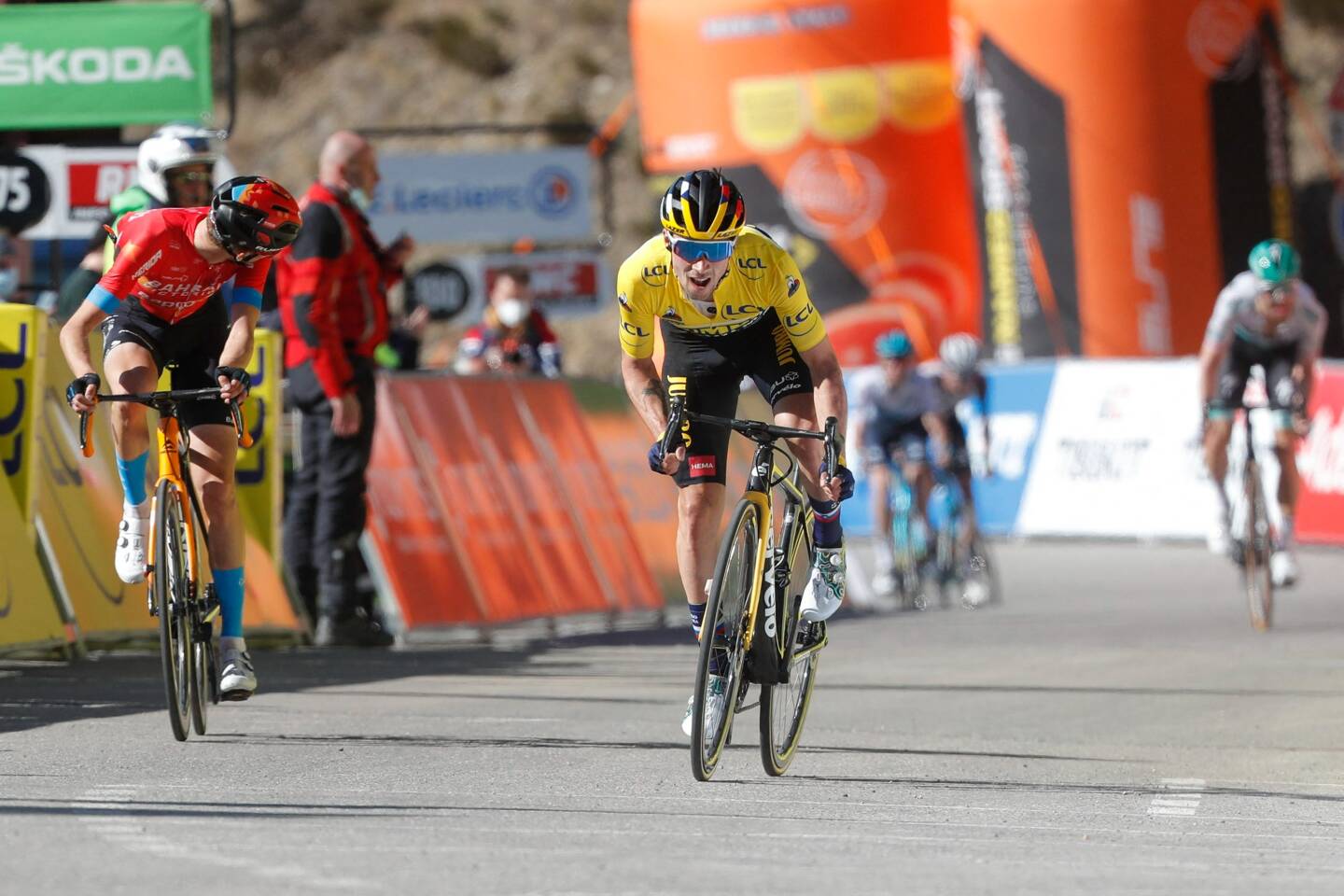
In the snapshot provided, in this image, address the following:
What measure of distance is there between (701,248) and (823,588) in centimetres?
132

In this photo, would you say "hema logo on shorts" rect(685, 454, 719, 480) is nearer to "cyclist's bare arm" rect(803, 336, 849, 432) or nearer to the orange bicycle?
"cyclist's bare arm" rect(803, 336, 849, 432)

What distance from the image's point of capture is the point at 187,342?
8812mm

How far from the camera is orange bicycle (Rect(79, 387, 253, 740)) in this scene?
8.23 metres

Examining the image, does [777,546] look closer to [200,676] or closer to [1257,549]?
[200,676]

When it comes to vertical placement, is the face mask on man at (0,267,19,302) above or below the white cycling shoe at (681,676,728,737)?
above

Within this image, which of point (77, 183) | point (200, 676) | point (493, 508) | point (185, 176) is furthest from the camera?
point (493, 508)

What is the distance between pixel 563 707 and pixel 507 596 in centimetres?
389

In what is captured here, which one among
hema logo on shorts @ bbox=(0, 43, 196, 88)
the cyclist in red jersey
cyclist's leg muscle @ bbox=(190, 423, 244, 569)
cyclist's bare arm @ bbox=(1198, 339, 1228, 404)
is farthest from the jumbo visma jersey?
cyclist's bare arm @ bbox=(1198, 339, 1228, 404)

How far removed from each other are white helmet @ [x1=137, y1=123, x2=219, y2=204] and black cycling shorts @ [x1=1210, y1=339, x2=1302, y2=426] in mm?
6667

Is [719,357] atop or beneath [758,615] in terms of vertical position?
atop

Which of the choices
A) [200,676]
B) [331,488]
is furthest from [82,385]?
[331,488]

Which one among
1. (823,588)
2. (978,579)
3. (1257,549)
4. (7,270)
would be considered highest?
(7,270)

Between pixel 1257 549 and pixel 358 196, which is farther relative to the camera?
pixel 1257 549

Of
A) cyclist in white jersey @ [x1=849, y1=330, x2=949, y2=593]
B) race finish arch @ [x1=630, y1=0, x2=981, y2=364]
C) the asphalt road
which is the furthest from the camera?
race finish arch @ [x1=630, y1=0, x2=981, y2=364]
